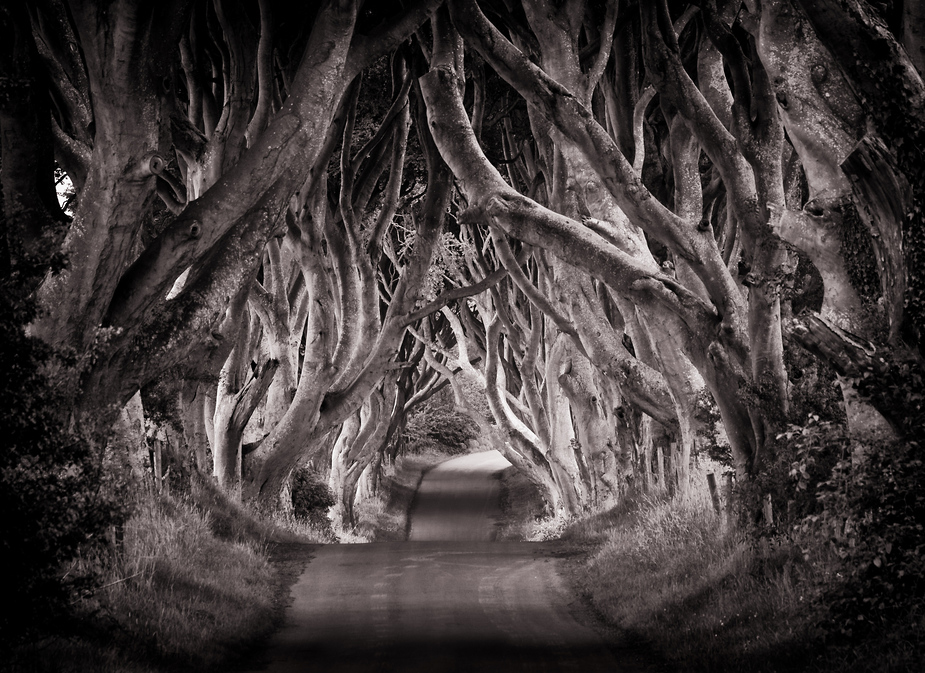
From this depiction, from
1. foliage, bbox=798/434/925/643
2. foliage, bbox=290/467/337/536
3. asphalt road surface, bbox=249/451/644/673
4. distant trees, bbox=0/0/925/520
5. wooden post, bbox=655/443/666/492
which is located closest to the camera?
foliage, bbox=798/434/925/643

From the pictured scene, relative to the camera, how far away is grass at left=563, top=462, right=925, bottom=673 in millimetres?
6688

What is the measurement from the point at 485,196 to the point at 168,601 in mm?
5100

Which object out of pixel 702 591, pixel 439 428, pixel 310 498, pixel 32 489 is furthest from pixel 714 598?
pixel 439 428

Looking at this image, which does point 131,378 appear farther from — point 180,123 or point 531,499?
point 531,499

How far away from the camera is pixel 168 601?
27.9ft

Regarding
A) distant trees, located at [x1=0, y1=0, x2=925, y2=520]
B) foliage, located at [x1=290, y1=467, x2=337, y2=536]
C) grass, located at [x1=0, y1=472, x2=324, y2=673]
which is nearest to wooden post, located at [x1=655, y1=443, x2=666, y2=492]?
distant trees, located at [x1=0, y1=0, x2=925, y2=520]

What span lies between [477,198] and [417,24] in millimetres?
2937

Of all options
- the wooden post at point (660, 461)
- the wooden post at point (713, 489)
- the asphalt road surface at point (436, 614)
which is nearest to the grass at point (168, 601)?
the asphalt road surface at point (436, 614)

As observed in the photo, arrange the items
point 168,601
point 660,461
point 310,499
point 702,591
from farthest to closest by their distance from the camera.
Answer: point 310,499
point 660,461
point 702,591
point 168,601

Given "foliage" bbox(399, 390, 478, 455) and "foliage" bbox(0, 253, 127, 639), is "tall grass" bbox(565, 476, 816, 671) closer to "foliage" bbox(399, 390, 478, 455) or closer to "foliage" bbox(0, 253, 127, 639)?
"foliage" bbox(0, 253, 127, 639)

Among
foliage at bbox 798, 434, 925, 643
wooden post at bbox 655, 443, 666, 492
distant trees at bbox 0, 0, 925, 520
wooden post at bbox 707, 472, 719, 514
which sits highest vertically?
distant trees at bbox 0, 0, 925, 520

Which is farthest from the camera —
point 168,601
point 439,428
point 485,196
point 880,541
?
point 439,428

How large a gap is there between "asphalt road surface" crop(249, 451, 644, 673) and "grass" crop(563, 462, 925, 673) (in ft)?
1.53

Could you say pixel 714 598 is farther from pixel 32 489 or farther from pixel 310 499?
pixel 310 499
